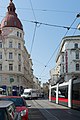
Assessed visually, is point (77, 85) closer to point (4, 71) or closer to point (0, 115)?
point (0, 115)

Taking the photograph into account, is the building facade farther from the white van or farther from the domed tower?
the white van

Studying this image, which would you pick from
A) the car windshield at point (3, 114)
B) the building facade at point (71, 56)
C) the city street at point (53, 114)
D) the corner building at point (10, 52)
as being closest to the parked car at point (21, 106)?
the city street at point (53, 114)

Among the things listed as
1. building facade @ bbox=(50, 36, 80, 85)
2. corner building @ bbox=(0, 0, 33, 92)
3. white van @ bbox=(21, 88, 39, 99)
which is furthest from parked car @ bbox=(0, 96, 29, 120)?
building facade @ bbox=(50, 36, 80, 85)

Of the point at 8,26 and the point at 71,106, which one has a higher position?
the point at 8,26

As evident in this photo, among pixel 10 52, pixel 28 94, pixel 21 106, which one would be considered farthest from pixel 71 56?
pixel 21 106

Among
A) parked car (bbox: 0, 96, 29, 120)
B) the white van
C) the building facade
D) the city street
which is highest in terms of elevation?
the building facade

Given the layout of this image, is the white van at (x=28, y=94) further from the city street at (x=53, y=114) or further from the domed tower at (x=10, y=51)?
the city street at (x=53, y=114)

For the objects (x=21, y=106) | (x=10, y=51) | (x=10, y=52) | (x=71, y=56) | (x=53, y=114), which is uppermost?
(x=10, y=51)

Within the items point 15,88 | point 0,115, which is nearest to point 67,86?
point 0,115

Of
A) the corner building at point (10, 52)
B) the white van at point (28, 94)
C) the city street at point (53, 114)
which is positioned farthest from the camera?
the corner building at point (10, 52)

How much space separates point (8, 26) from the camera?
79750 millimetres

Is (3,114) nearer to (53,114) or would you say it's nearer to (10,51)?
(53,114)

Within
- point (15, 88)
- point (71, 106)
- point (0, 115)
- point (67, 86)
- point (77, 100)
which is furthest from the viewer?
point (15, 88)

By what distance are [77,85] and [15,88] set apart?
5202 centimetres
